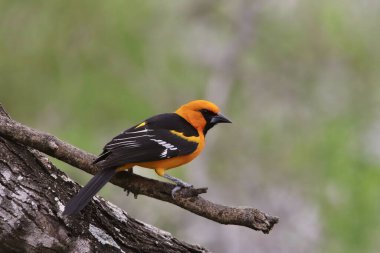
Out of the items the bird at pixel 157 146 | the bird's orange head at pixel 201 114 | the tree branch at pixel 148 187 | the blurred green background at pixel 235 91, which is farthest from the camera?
the blurred green background at pixel 235 91

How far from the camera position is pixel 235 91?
1084 cm

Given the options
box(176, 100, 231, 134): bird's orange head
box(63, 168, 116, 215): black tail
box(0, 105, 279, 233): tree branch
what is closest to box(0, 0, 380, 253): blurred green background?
box(176, 100, 231, 134): bird's orange head

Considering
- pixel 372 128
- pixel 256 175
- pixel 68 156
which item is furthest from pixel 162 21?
pixel 68 156

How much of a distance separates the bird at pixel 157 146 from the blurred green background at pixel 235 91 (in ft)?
10.0

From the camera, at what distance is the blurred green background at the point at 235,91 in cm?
870

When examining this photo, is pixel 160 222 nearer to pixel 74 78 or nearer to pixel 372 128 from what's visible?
pixel 74 78

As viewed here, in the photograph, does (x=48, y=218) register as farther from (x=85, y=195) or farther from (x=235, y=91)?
(x=235, y=91)

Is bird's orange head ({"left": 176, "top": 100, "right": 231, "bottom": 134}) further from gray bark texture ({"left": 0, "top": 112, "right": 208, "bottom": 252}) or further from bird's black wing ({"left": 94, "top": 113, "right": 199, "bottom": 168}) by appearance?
gray bark texture ({"left": 0, "top": 112, "right": 208, "bottom": 252})

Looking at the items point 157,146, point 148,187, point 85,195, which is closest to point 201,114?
point 157,146

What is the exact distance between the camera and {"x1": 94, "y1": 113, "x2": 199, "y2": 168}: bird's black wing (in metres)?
4.10

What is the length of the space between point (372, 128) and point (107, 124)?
11.4 feet

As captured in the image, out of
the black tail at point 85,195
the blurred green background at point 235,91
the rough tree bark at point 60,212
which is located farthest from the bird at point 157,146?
the blurred green background at point 235,91

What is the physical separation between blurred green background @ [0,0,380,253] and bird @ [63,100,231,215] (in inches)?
120

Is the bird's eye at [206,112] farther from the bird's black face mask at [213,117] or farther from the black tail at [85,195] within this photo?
the black tail at [85,195]
